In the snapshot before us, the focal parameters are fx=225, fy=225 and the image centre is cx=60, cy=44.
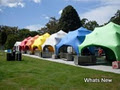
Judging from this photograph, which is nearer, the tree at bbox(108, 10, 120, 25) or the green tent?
the green tent

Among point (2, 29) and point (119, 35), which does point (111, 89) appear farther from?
point (2, 29)

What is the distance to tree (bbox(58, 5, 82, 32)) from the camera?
64562 millimetres

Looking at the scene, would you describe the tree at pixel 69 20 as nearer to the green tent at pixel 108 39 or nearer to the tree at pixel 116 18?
the tree at pixel 116 18

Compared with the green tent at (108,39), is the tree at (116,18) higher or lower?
higher

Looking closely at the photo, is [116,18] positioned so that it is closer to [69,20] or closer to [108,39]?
[69,20]

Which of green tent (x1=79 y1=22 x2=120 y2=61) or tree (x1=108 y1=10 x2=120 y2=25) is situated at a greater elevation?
tree (x1=108 y1=10 x2=120 y2=25)

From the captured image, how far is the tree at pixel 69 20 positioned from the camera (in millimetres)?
64562

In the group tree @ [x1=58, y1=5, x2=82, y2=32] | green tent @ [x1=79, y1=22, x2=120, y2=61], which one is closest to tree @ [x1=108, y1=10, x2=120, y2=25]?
tree @ [x1=58, y1=5, x2=82, y2=32]

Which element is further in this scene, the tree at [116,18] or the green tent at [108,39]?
the tree at [116,18]

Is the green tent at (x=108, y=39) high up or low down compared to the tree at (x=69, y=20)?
down

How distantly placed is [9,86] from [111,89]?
16.6ft

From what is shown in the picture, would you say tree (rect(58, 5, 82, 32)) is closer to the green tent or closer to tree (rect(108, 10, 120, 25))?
tree (rect(108, 10, 120, 25))

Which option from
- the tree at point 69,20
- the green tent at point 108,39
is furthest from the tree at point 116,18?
the green tent at point 108,39

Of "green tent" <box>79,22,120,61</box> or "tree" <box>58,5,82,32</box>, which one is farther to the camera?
"tree" <box>58,5,82,32</box>
